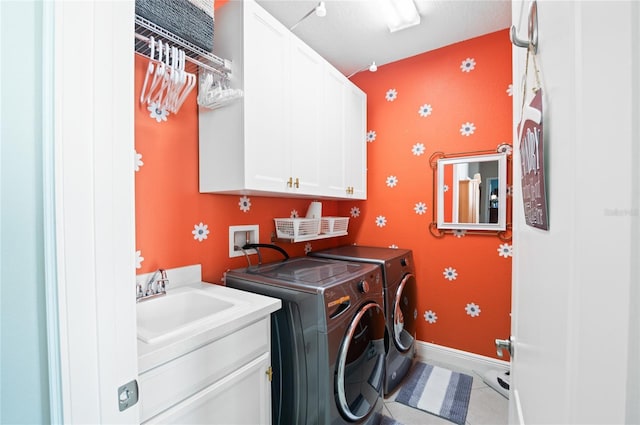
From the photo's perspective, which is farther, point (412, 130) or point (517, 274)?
point (412, 130)

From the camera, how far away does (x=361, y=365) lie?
1.52 m

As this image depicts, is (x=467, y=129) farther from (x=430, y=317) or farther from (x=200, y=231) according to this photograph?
(x=200, y=231)

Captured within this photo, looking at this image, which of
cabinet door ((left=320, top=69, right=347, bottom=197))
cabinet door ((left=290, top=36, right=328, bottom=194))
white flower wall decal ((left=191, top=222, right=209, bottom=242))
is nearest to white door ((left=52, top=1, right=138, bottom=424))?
white flower wall decal ((left=191, top=222, right=209, bottom=242))

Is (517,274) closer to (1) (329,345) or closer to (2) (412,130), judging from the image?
(1) (329,345)

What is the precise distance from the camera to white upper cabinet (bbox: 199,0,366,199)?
1458 mm

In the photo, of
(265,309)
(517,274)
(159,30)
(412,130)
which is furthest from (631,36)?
(412,130)

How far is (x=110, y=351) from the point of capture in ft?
1.75

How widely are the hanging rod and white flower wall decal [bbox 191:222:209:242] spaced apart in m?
0.86

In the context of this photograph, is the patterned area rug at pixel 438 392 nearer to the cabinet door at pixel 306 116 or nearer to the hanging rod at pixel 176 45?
the cabinet door at pixel 306 116

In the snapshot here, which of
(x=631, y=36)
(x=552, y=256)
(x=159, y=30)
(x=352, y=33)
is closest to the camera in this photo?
(x=631, y=36)

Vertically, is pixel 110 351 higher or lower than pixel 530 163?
lower

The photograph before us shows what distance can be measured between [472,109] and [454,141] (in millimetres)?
276

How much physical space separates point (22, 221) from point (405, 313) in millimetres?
2249

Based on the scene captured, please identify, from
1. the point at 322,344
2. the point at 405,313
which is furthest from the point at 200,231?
the point at 405,313
